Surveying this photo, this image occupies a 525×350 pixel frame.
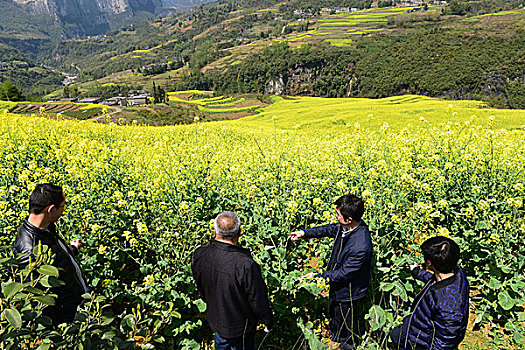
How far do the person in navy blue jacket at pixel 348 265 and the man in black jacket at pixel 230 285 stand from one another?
990 mm

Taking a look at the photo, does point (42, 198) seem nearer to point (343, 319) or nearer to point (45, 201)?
point (45, 201)

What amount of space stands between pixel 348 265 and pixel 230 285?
1469 millimetres

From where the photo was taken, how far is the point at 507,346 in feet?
12.3

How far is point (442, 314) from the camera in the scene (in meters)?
2.81

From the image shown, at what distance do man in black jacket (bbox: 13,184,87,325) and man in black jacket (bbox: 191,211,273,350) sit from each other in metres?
1.20

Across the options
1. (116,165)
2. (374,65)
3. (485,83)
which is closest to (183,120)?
(116,165)

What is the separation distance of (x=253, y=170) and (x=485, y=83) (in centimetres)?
10355

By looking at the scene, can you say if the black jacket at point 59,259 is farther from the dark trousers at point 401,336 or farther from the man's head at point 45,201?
the dark trousers at point 401,336

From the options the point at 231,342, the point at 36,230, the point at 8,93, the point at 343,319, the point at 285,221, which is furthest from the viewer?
the point at 8,93

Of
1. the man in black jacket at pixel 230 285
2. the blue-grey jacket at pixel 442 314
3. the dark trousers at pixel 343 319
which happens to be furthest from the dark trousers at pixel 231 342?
the blue-grey jacket at pixel 442 314

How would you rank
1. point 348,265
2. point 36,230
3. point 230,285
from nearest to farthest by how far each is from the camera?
1. point 36,230
2. point 230,285
3. point 348,265

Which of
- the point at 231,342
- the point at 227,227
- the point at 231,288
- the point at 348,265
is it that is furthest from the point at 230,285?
the point at 348,265

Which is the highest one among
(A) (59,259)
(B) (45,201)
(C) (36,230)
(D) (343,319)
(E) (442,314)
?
(B) (45,201)

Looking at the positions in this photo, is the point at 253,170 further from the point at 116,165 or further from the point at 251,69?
the point at 251,69
